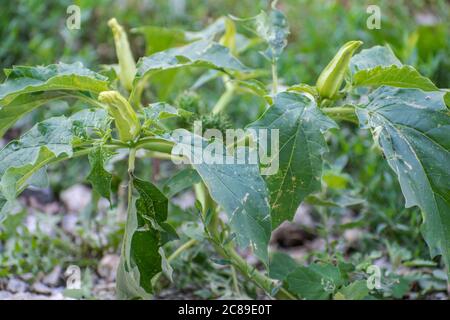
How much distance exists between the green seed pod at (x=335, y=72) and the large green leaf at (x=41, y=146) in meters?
0.40

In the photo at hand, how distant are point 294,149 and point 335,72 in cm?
19

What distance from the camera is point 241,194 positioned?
98cm

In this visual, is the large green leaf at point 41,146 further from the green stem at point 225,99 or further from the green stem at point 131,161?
the green stem at point 225,99

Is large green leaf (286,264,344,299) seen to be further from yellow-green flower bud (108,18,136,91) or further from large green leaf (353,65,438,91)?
yellow-green flower bud (108,18,136,91)

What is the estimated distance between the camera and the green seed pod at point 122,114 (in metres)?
1.06

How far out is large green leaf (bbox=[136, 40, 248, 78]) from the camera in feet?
4.03

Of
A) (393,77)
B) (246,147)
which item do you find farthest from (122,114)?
(393,77)

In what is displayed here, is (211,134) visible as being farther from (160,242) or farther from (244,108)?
(244,108)

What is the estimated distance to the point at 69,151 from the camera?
3.30 ft

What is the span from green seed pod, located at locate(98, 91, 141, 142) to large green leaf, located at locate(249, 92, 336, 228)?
22 centimetres

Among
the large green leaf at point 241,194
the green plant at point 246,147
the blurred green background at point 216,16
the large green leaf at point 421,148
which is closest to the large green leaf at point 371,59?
the green plant at point 246,147

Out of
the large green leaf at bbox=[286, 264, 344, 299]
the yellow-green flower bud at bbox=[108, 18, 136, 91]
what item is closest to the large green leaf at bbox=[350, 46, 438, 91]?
the large green leaf at bbox=[286, 264, 344, 299]

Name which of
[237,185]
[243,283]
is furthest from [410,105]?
[243,283]
